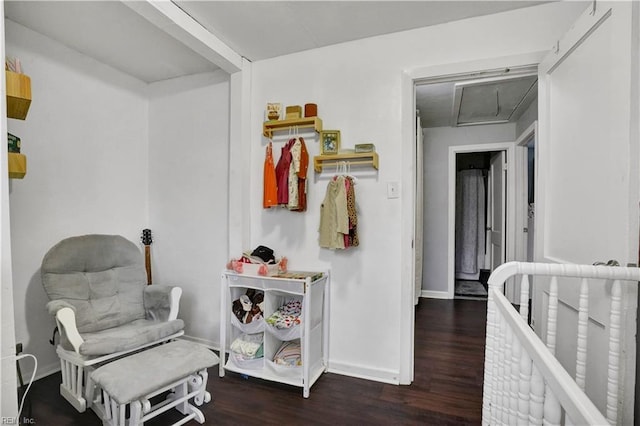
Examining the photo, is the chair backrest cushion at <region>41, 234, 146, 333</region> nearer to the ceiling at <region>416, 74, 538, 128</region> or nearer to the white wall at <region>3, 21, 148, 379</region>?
the white wall at <region>3, 21, 148, 379</region>

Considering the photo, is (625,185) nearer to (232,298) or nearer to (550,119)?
(550,119)

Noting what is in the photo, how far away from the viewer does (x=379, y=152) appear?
2.36m

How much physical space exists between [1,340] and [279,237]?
1659mm

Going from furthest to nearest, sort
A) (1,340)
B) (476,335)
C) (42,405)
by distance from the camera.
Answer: (476,335) < (42,405) < (1,340)

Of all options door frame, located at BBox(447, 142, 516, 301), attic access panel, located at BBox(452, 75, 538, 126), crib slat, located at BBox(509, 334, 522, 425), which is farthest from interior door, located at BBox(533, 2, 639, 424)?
door frame, located at BBox(447, 142, 516, 301)

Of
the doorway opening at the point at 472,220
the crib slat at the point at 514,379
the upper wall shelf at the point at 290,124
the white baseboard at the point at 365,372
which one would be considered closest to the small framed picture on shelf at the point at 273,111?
the upper wall shelf at the point at 290,124

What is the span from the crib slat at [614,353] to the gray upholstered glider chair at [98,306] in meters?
2.20

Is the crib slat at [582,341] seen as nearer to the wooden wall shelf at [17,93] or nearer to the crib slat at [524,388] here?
the crib slat at [524,388]

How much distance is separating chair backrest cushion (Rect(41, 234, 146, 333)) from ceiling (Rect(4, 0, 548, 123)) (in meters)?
1.46

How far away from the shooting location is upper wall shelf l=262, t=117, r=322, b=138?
7.94 ft

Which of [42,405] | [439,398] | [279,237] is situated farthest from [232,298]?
[439,398]

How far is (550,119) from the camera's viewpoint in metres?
1.82

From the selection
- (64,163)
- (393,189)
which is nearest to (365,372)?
(393,189)

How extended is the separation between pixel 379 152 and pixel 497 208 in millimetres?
3203
